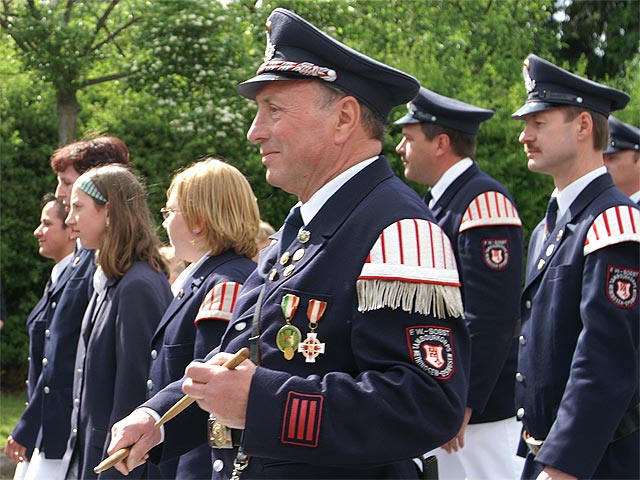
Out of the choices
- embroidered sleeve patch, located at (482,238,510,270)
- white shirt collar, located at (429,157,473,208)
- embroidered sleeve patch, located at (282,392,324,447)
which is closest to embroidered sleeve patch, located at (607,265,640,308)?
embroidered sleeve patch, located at (482,238,510,270)

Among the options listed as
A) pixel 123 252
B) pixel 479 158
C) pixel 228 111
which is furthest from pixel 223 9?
pixel 123 252

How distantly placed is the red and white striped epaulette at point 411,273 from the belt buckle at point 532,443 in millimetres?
1457

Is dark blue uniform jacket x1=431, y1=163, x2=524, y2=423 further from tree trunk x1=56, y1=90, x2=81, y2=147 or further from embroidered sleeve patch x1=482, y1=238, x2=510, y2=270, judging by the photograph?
tree trunk x1=56, y1=90, x2=81, y2=147

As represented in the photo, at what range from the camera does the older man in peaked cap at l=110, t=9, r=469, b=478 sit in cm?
247

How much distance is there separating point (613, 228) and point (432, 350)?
1.57m

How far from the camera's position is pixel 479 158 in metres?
10.2

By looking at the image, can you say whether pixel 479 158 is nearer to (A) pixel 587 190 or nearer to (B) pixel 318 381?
(A) pixel 587 190

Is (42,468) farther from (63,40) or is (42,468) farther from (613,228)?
A: (63,40)

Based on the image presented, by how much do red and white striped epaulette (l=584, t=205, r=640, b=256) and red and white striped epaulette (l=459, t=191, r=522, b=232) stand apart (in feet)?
4.40

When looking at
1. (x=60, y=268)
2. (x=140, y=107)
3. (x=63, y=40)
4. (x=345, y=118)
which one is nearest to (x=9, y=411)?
(x=140, y=107)

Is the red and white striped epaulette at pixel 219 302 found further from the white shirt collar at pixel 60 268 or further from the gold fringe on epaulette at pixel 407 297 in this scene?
the white shirt collar at pixel 60 268

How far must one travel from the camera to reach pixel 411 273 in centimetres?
254

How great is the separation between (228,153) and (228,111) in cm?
43

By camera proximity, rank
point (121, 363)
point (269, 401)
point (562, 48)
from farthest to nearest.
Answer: point (562, 48) → point (121, 363) → point (269, 401)
